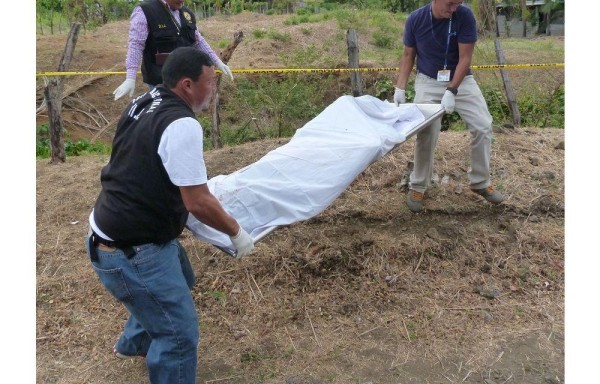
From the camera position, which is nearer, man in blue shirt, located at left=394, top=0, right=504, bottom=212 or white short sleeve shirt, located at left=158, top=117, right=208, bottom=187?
white short sleeve shirt, located at left=158, top=117, right=208, bottom=187

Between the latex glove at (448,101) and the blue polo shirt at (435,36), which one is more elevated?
the blue polo shirt at (435,36)

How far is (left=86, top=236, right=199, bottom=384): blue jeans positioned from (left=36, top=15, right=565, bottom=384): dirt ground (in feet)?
2.33

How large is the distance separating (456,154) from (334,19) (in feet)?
50.2

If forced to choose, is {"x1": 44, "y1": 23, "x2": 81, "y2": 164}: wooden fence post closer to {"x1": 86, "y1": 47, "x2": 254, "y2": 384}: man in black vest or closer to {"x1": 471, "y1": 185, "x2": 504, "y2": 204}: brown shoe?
{"x1": 86, "y1": 47, "x2": 254, "y2": 384}: man in black vest

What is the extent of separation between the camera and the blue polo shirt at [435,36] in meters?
4.25

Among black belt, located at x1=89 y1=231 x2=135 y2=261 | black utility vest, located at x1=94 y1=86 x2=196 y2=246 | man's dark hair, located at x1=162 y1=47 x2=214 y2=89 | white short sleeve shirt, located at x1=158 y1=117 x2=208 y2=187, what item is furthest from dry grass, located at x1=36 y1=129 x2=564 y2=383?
man's dark hair, located at x1=162 y1=47 x2=214 y2=89

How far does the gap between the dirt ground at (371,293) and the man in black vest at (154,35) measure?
4.25 ft

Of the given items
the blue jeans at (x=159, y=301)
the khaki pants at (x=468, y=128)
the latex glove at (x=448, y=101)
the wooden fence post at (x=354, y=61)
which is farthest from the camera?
the wooden fence post at (x=354, y=61)

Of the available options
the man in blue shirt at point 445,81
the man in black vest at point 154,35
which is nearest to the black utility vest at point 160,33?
the man in black vest at point 154,35

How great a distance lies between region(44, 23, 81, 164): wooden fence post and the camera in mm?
6043

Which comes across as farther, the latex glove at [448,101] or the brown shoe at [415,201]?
the brown shoe at [415,201]

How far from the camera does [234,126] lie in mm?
8531

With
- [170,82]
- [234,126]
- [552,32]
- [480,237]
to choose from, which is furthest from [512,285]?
[552,32]

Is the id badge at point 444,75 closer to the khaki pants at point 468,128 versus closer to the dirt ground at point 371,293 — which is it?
the khaki pants at point 468,128
